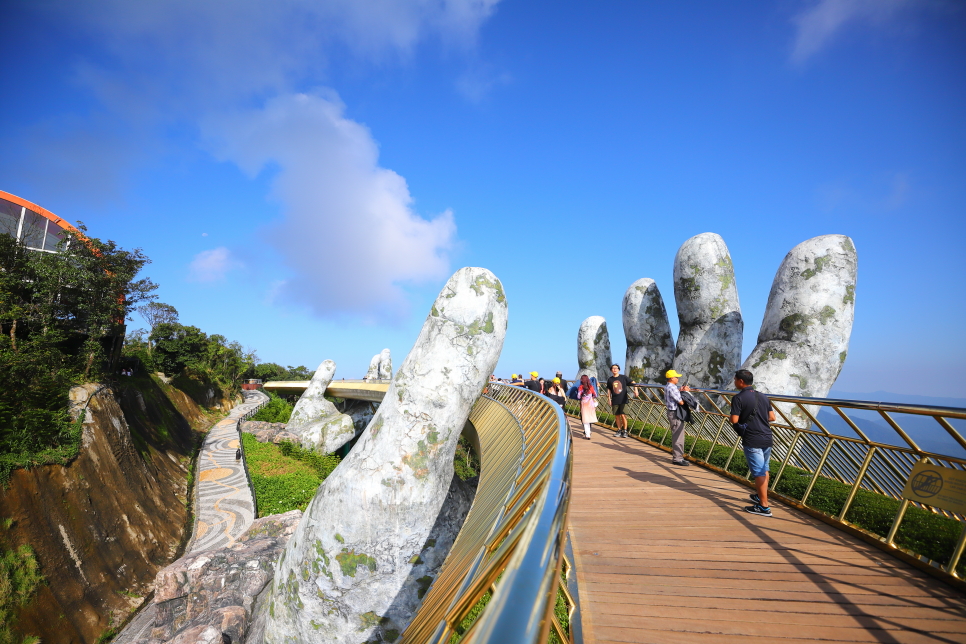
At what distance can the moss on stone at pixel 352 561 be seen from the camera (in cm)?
575

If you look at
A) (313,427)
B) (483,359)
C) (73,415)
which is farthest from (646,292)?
(73,415)

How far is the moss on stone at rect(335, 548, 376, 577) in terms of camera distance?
5.75 metres

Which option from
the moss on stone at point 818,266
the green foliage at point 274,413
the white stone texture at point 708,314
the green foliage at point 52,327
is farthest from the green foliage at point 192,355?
the moss on stone at point 818,266

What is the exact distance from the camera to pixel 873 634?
2.50 meters

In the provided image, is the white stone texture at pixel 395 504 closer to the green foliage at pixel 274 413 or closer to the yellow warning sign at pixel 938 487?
the yellow warning sign at pixel 938 487

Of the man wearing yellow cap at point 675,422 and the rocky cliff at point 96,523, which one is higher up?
the man wearing yellow cap at point 675,422

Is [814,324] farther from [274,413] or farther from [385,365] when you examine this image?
[274,413]

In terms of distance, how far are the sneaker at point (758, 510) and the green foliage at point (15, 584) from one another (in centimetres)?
1338

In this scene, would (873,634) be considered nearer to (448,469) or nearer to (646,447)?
(448,469)

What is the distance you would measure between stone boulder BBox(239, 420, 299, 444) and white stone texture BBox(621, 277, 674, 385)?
1843 centimetres

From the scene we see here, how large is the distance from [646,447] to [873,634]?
6079mm

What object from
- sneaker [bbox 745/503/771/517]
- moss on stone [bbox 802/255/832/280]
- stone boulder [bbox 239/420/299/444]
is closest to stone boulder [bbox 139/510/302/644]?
sneaker [bbox 745/503/771/517]

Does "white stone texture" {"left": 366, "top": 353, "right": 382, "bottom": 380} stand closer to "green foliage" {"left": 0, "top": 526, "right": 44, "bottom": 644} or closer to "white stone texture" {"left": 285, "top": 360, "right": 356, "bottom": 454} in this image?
"white stone texture" {"left": 285, "top": 360, "right": 356, "bottom": 454}

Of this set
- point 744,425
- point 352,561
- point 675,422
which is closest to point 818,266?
point 675,422
